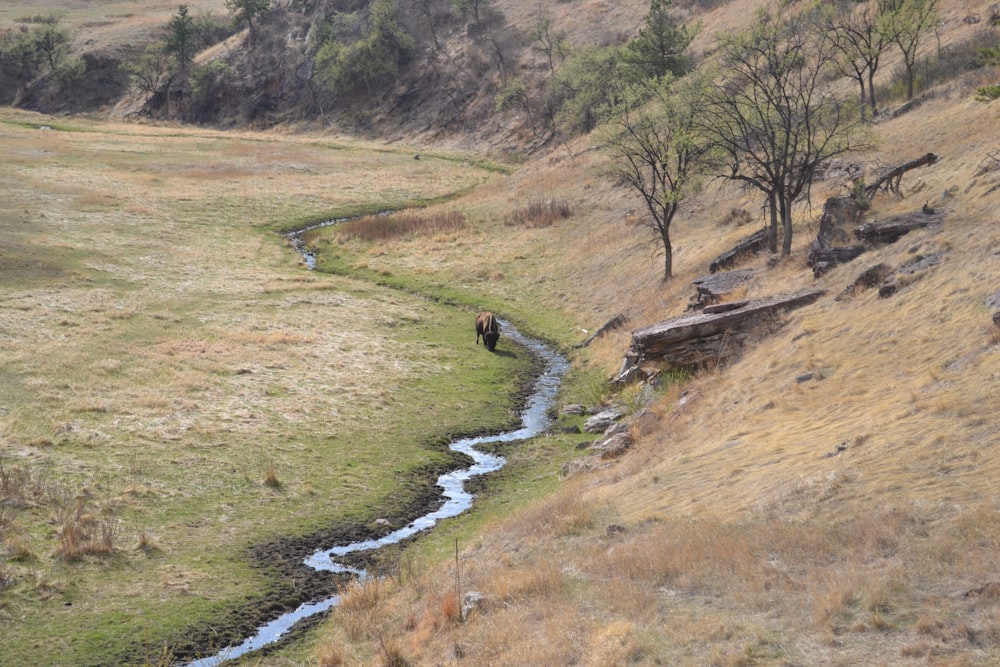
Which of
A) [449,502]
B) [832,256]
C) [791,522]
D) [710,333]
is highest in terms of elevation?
[832,256]

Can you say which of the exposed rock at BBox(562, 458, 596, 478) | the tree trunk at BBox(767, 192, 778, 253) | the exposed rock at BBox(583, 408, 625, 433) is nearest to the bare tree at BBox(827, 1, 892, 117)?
the tree trunk at BBox(767, 192, 778, 253)

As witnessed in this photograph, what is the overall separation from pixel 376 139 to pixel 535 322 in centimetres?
7168

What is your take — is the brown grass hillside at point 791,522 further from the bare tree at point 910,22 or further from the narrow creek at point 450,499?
the bare tree at point 910,22

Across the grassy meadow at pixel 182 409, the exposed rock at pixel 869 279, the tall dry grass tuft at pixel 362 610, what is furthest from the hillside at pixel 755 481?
the grassy meadow at pixel 182 409

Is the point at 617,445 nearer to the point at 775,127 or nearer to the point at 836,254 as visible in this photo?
the point at 836,254

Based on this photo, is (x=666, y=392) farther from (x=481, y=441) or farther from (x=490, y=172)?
(x=490, y=172)

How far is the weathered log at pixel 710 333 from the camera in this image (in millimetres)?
27812

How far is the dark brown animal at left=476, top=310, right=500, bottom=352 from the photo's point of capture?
37.9 m

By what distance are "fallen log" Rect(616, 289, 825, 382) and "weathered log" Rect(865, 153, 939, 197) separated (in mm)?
8430

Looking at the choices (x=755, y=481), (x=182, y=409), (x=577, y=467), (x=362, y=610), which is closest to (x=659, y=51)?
(x=182, y=409)

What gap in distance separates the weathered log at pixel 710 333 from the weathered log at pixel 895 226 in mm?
2993

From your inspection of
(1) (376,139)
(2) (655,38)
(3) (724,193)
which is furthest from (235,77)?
(3) (724,193)

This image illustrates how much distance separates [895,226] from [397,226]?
127 ft

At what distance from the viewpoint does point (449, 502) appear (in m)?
23.5
